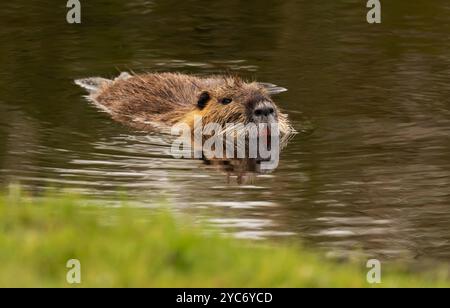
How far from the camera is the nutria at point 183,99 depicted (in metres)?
12.0

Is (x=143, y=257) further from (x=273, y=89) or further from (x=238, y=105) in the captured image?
(x=273, y=89)

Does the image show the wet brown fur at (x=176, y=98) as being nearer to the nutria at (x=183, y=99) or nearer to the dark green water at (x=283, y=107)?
the nutria at (x=183, y=99)

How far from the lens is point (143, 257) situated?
20.6 ft

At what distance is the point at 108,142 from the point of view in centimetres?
1130

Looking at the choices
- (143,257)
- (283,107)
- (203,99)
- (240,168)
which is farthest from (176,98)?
(143,257)

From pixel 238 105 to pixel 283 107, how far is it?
972mm

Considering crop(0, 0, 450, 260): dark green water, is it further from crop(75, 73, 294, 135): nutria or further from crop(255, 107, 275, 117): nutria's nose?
crop(255, 107, 275, 117): nutria's nose

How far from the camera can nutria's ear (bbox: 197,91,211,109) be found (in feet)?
41.1

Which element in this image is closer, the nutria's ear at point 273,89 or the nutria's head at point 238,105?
the nutria's head at point 238,105

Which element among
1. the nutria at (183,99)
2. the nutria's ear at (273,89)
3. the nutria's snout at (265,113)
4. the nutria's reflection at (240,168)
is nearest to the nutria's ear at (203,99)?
the nutria at (183,99)

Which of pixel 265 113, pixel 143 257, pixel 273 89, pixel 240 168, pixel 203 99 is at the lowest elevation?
pixel 143 257

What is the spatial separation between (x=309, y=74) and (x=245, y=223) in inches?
225

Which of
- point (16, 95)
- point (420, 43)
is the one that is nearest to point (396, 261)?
point (16, 95)

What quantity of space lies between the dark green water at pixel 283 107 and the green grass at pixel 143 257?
1.32 metres
